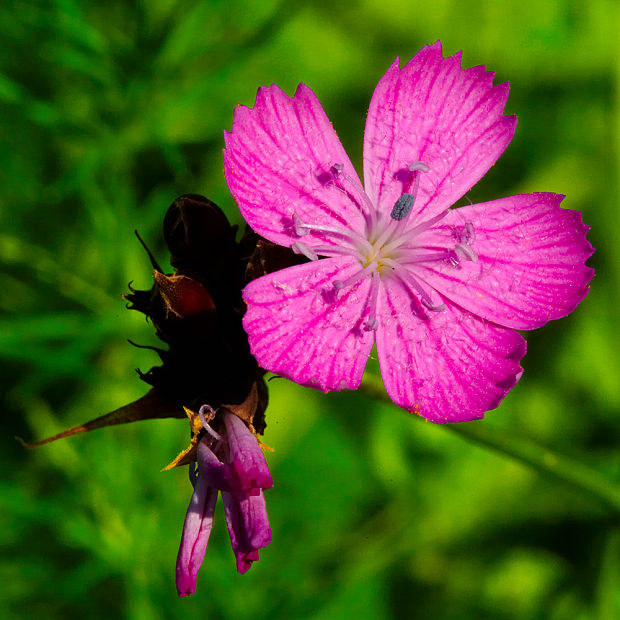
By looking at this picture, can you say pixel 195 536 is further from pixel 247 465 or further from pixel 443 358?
pixel 443 358

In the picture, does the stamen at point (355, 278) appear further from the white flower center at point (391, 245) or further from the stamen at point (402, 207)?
the stamen at point (402, 207)

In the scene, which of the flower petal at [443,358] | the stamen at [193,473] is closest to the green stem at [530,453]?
the flower petal at [443,358]

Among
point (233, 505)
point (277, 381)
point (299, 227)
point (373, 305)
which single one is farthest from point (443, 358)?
point (277, 381)

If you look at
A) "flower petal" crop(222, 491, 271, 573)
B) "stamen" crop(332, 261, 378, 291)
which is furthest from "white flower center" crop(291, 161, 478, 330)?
"flower petal" crop(222, 491, 271, 573)

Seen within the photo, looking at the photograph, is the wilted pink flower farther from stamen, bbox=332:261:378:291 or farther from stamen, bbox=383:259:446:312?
stamen, bbox=383:259:446:312

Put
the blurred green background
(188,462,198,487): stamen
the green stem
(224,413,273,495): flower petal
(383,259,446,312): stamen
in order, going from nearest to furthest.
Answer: (224,413,273,495): flower petal → (188,462,198,487): stamen → (383,259,446,312): stamen → the green stem → the blurred green background

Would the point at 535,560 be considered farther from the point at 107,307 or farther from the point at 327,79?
the point at 327,79

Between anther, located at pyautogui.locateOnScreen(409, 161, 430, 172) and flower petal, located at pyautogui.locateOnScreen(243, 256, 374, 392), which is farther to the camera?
anther, located at pyautogui.locateOnScreen(409, 161, 430, 172)
